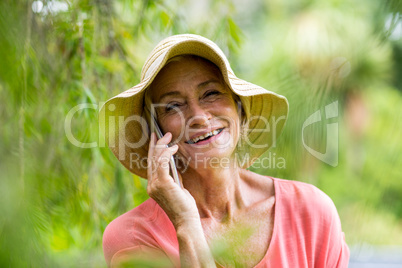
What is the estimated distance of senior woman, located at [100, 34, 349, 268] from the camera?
1535 mm

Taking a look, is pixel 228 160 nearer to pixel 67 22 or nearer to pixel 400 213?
pixel 67 22

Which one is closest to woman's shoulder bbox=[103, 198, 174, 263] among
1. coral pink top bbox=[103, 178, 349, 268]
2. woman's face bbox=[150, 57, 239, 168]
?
coral pink top bbox=[103, 178, 349, 268]

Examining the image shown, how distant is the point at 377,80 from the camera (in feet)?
1.01

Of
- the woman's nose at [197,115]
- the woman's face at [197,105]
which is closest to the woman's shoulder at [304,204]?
the woman's face at [197,105]

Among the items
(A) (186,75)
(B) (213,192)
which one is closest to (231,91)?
(A) (186,75)

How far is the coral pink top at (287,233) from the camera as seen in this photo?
1622mm

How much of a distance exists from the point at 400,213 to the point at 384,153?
4cm

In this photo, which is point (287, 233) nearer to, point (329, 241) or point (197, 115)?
point (329, 241)

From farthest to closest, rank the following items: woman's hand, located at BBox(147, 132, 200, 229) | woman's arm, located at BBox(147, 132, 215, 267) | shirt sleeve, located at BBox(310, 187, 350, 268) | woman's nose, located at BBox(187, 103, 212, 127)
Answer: shirt sleeve, located at BBox(310, 187, 350, 268) < woman's nose, located at BBox(187, 103, 212, 127) < woman's hand, located at BBox(147, 132, 200, 229) < woman's arm, located at BBox(147, 132, 215, 267)

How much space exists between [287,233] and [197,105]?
1.98 feet

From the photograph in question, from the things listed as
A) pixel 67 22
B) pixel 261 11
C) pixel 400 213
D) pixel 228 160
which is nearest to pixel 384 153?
pixel 400 213

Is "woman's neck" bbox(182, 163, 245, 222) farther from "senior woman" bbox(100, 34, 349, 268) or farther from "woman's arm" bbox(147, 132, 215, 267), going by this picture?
"woman's arm" bbox(147, 132, 215, 267)

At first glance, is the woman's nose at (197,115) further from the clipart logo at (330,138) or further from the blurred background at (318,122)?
the clipart logo at (330,138)

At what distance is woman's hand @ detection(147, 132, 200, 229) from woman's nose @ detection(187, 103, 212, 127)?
12 cm
